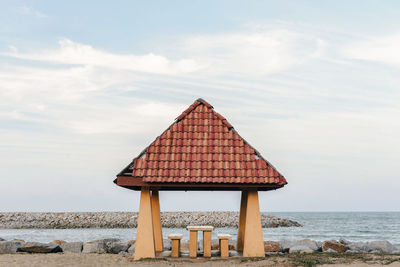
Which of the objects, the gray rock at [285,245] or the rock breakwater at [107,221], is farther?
the rock breakwater at [107,221]

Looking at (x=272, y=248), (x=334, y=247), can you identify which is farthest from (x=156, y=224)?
(x=334, y=247)

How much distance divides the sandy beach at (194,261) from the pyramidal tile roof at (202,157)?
2434 millimetres

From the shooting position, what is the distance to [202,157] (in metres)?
15.6

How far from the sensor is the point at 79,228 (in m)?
53.2

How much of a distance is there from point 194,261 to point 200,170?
2888 millimetres

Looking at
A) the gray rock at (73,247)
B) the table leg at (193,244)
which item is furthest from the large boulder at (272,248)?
the gray rock at (73,247)

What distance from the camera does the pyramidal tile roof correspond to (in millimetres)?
15016

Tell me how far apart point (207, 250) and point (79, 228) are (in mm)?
40283

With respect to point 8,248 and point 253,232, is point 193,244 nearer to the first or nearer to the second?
point 253,232

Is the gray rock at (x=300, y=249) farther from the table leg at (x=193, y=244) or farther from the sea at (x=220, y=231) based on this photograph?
the sea at (x=220, y=231)

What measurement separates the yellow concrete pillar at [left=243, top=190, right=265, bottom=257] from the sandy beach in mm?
459

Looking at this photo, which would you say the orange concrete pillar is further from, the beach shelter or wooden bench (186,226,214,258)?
the beach shelter

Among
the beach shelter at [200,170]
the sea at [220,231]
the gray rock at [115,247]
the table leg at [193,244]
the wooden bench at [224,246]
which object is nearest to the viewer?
the beach shelter at [200,170]

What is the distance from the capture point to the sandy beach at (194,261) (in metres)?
14.4
